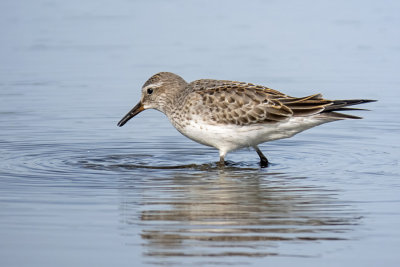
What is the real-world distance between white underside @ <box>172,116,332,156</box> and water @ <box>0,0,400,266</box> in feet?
1.38

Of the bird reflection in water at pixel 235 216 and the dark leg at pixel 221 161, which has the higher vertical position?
the dark leg at pixel 221 161

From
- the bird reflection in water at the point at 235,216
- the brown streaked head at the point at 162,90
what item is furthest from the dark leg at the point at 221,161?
the brown streaked head at the point at 162,90

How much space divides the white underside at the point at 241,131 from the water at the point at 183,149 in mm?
422

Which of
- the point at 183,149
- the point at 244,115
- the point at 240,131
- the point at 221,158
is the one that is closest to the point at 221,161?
the point at 221,158

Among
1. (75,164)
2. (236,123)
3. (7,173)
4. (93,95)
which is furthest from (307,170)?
(93,95)

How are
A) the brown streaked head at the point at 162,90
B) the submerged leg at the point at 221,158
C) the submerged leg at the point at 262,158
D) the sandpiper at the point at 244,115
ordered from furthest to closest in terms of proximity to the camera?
the brown streaked head at the point at 162,90 → the submerged leg at the point at 262,158 → the submerged leg at the point at 221,158 → the sandpiper at the point at 244,115

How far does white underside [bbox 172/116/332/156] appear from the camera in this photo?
38.5 feet

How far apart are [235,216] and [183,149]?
14.7ft

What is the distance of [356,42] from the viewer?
65.8ft

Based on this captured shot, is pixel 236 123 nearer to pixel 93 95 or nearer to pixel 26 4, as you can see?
pixel 93 95

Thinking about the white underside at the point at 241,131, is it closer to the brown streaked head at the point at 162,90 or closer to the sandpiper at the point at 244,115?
the sandpiper at the point at 244,115

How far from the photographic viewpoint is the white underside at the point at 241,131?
1175cm

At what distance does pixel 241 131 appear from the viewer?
38.8 ft

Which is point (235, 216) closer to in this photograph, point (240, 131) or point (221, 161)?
point (240, 131)
